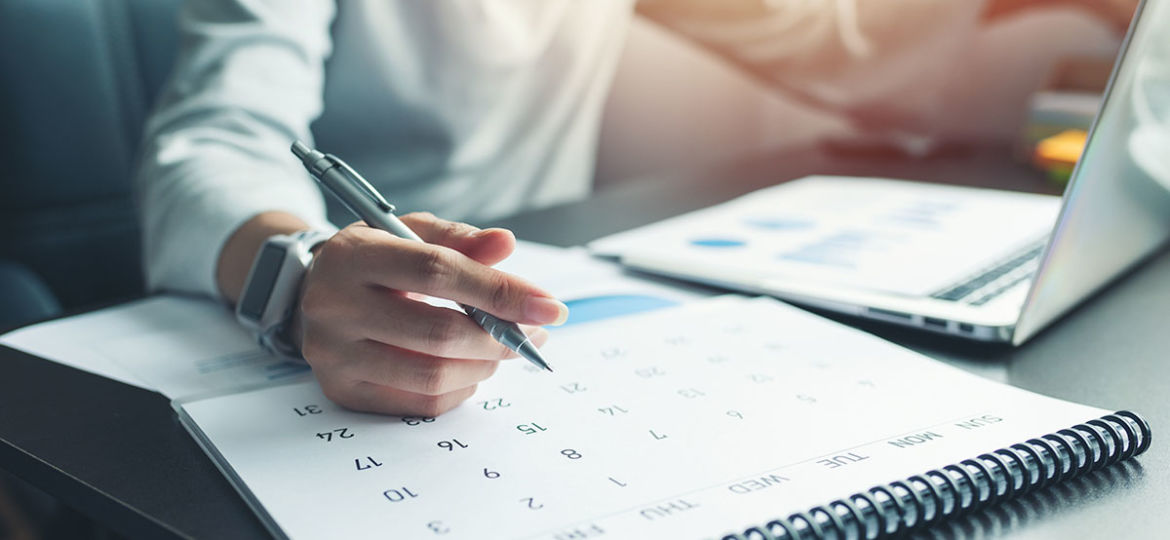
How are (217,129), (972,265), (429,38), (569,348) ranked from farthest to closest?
(429,38) → (217,129) → (972,265) → (569,348)

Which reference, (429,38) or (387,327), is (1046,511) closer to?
(387,327)

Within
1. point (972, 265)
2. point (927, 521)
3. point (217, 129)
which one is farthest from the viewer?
point (217, 129)

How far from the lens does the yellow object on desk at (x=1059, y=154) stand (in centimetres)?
89

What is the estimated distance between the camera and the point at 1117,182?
462mm

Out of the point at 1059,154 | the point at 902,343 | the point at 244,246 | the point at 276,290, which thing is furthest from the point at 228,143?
the point at 1059,154

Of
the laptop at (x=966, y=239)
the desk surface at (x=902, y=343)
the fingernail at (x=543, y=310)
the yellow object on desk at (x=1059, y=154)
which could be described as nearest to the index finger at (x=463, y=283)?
the fingernail at (x=543, y=310)

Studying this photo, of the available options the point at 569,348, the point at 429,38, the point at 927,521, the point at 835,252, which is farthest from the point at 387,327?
the point at 429,38

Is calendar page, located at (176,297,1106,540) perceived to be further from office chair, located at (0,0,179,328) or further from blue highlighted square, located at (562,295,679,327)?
office chair, located at (0,0,179,328)

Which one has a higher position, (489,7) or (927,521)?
(489,7)

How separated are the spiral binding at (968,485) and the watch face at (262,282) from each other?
0.98 feet

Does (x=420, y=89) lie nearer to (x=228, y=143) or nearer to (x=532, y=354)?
(x=228, y=143)

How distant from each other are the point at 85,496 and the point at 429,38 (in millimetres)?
774

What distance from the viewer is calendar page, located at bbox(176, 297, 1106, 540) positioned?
0.94 ft

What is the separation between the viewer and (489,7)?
1037mm
